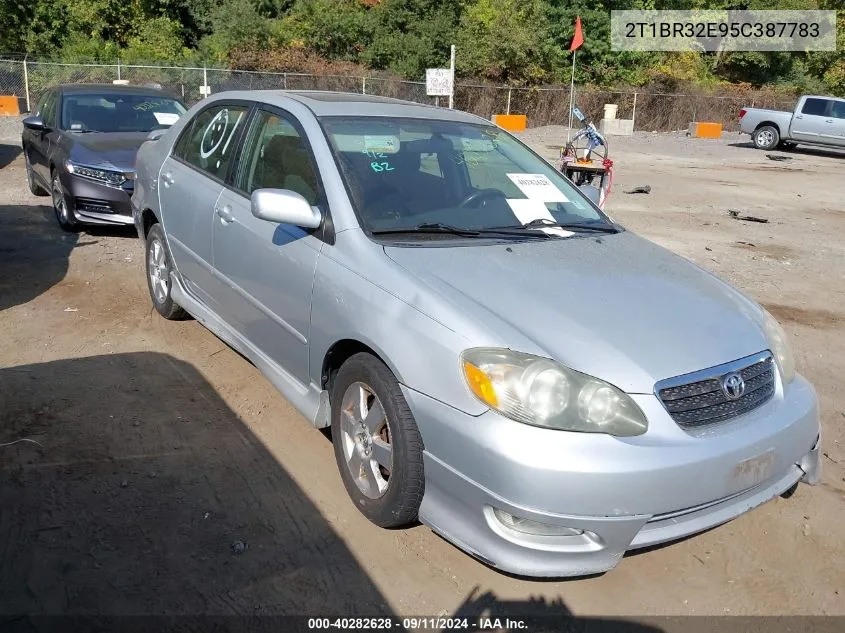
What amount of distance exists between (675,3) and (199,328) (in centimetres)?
4754

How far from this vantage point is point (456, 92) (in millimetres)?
33781

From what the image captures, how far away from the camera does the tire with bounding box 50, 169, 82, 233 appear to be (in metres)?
7.92

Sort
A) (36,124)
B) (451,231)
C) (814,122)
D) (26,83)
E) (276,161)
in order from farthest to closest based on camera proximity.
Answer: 1. (26,83)
2. (814,122)
3. (36,124)
4. (276,161)
5. (451,231)

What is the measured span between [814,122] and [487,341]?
25.6m

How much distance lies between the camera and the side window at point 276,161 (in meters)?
3.80

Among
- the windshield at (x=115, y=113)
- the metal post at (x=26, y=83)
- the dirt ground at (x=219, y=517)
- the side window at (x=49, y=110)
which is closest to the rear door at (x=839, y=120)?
the dirt ground at (x=219, y=517)

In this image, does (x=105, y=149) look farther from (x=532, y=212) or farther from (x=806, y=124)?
(x=806, y=124)

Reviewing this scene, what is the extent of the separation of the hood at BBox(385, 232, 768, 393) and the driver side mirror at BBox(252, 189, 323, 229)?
17.8 inches

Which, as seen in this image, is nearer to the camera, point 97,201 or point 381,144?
point 381,144

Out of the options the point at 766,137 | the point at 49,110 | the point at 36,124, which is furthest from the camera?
the point at 766,137

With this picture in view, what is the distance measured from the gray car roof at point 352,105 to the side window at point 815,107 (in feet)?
78.0

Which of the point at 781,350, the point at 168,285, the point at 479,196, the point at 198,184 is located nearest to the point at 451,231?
the point at 479,196

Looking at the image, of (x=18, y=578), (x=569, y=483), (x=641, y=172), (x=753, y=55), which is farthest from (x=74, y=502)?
(x=753, y=55)

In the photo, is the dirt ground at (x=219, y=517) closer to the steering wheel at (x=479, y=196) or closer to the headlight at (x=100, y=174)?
the steering wheel at (x=479, y=196)
